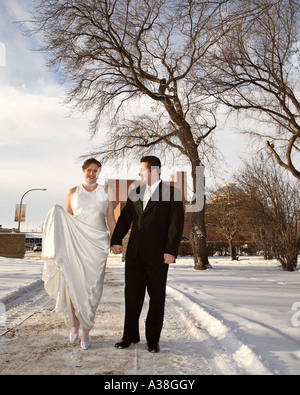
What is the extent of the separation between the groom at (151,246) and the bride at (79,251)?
299mm

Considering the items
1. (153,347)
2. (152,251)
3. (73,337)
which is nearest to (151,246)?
(152,251)

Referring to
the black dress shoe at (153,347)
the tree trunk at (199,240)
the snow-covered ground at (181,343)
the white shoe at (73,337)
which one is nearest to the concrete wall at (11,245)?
the tree trunk at (199,240)

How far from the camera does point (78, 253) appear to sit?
4.10m

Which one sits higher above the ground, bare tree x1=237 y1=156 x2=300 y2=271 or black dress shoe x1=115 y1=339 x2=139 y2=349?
bare tree x1=237 y1=156 x2=300 y2=271

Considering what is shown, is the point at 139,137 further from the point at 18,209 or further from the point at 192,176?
the point at 18,209

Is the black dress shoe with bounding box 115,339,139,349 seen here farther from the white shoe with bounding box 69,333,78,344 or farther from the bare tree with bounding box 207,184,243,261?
the bare tree with bounding box 207,184,243,261

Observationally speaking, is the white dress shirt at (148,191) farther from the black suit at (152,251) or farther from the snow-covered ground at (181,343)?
the snow-covered ground at (181,343)

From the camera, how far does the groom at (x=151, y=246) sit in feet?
12.8

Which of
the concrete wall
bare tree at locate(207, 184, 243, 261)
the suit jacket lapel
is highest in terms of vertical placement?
bare tree at locate(207, 184, 243, 261)

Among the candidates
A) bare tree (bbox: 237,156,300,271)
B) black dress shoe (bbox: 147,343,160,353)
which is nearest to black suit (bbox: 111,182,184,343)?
black dress shoe (bbox: 147,343,160,353)

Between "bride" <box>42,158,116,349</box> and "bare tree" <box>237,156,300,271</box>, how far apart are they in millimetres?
10543

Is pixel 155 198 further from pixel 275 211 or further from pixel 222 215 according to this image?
pixel 222 215

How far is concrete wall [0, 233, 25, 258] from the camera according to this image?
22781 mm
